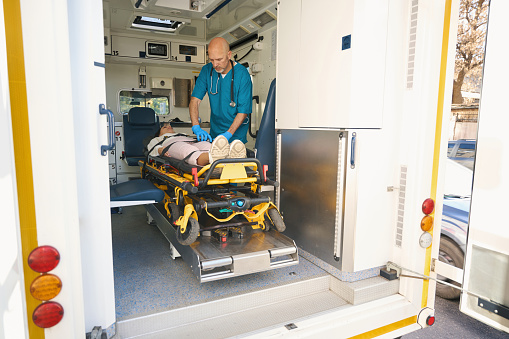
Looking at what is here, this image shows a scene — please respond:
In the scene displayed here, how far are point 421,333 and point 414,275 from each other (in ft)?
4.66

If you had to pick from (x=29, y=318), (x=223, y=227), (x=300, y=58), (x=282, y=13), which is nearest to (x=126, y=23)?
(x=282, y=13)

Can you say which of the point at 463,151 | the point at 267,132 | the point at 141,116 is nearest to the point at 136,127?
the point at 141,116

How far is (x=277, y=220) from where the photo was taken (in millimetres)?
2740

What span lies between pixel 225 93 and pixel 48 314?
3.36 meters

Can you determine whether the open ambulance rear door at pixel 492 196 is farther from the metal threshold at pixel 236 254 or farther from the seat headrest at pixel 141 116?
the seat headrest at pixel 141 116

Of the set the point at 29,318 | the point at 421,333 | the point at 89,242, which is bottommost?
the point at 421,333

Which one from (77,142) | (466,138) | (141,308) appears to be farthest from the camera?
(466,138)

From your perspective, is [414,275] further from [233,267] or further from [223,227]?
[223,227]

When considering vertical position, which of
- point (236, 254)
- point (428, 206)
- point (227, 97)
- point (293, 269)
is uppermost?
point (227, 97)

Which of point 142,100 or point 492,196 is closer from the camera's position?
point 492,196

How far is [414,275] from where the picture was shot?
233 cm

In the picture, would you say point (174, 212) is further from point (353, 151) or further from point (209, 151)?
point (353, 151)

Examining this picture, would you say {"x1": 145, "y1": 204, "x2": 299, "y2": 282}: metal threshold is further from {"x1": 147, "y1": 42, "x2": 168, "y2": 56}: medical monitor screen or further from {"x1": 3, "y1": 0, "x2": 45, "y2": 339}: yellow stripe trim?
{"x1": 147, "y1": 42, "x2": 168, "y2": 56}: medical monitor screen

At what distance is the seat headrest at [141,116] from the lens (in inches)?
252
